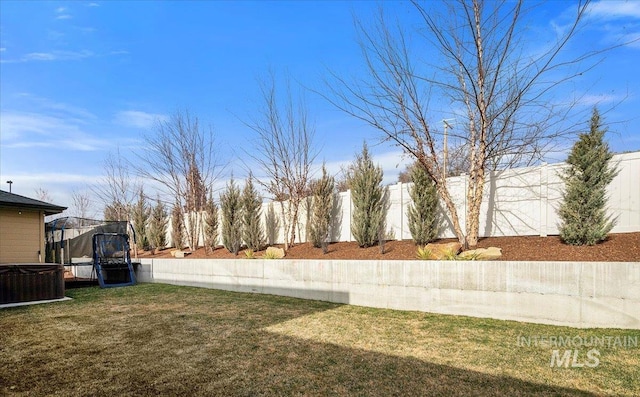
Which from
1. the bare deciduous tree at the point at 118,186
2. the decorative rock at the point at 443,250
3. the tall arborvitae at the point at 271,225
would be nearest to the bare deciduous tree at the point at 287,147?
the tall arborvitae at the point at 271,225

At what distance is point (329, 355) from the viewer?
367 cm

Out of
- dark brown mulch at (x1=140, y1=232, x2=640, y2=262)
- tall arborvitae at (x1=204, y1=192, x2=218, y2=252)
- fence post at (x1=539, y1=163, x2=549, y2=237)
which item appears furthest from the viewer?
tall arborvitae at (x1=204, y1=192, x2=218, y2=252)

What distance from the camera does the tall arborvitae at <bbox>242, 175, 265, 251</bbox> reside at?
1157cm

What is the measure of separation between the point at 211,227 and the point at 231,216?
1702 mm

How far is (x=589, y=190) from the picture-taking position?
5594 mm

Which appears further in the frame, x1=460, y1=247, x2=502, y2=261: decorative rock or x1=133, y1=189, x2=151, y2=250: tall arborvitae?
x1=133, y1=189, x2=151, y2=250: tall arborvitae

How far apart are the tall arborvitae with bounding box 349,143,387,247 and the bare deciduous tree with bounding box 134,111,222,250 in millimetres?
7923

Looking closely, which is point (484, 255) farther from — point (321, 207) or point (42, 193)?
point (42, 193)

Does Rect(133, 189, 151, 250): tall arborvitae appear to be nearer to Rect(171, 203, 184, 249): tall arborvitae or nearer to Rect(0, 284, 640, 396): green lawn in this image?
Rect(171, 203, 184, 249): tall arborvitae

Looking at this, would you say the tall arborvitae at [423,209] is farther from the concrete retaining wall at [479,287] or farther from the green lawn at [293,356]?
the green lawn at [293,356]

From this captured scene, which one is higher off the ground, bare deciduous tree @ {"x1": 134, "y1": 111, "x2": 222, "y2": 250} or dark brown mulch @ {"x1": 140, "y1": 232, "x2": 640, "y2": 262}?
bare deciduous tree @ {"x1": 134, "y1": 111, "x2": 222, "y2": 250}

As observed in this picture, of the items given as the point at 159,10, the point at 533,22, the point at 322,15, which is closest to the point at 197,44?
the point at 159,10

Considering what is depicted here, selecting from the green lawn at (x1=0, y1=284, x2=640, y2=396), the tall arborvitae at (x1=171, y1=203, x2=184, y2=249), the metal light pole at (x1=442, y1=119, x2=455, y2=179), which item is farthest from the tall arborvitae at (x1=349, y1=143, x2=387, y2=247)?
the tall arborvitae at (x1=171, y1=203, x2=184, y2=249)

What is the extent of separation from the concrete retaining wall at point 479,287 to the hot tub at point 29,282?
452 centimetres
